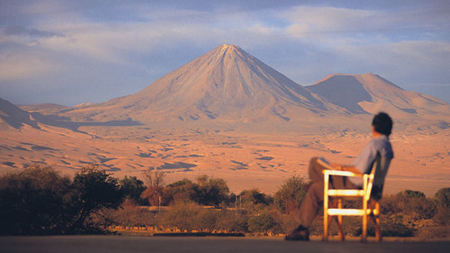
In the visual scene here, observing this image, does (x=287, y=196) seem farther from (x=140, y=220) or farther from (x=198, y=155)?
(x=198, y=155)

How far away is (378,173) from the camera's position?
20.2 feet

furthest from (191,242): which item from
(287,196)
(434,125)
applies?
(434,125)

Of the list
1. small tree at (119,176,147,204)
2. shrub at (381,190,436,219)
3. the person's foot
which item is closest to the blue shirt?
the person's foot

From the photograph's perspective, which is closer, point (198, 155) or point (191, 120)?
point (198, 155)

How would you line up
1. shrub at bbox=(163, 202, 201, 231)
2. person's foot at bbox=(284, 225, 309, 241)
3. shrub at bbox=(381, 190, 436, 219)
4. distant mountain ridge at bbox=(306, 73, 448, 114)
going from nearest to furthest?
person's foot at bbox=(284, 225, 309, 241)
shrub at bbox=(163, 202, 201, 231)
shrub at bbox=(381, 190, 436, 219)
distant mountain ridge at bbox=(306, 73, 448, 114)

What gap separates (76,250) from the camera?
17.4 ft

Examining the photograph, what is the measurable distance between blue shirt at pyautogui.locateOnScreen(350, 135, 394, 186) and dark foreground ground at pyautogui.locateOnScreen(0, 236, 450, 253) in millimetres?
799

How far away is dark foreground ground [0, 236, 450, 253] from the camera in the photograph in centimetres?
539

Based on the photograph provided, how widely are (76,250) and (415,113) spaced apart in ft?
537

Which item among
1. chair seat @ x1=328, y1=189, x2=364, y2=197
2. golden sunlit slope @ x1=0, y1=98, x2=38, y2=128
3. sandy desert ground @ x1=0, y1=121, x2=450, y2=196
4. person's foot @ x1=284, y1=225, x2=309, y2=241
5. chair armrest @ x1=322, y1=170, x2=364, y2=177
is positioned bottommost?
person's foot @ x1=284, y1=225, x2=309, y2=241

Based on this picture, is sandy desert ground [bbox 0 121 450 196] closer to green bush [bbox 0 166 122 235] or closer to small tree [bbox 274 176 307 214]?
small tree [bbox 274 176 307 214]

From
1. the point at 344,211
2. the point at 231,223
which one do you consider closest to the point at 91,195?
the point at 231,223

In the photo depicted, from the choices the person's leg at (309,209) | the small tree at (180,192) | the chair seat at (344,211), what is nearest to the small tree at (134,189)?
the small tree at (180,192)

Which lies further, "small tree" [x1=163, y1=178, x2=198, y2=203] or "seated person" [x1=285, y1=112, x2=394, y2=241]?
"small tree" [x1=163, y1=178, x2=198, y2=203]
